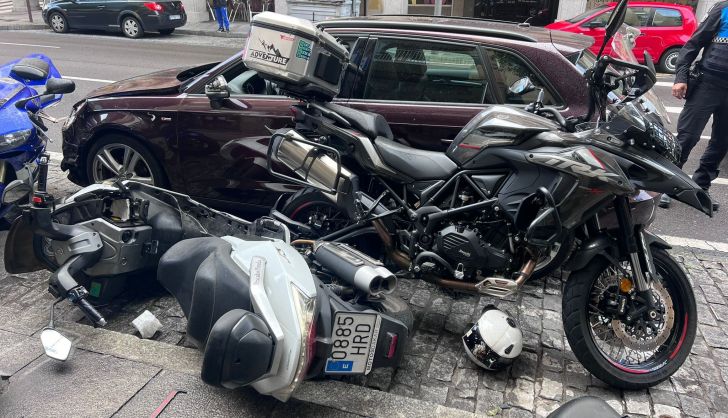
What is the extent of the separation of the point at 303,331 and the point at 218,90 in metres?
2.50

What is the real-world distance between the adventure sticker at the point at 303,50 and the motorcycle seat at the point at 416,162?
0.70 meters

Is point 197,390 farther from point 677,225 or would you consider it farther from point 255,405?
point 677,225

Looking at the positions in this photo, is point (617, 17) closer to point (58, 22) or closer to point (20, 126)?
point (20, 126)

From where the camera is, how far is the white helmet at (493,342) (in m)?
3.15

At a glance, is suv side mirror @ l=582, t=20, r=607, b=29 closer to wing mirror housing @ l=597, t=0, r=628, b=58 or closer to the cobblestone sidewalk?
the cobblestone sidewalk

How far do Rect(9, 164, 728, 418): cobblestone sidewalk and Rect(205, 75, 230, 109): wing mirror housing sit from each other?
156cm

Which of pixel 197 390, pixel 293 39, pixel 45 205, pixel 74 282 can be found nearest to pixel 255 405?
pixel 197 390

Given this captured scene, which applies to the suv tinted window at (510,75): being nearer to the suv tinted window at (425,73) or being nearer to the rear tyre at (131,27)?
the suv tinted window at (425,73)

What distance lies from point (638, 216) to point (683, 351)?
76cm

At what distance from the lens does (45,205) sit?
335cm

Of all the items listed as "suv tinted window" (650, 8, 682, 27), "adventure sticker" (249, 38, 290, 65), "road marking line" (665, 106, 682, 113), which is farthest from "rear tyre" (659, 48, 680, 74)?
"adventure sticker" (249, 38, 290, 65)

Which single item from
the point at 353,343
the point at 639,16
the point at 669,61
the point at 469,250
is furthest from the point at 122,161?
the point at 669,61

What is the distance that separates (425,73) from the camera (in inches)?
168

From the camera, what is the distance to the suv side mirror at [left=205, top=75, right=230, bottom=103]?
14.5 ft
